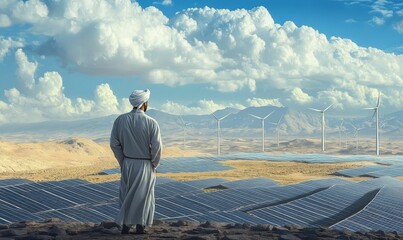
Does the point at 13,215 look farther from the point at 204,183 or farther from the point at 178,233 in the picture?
the point at 204,183

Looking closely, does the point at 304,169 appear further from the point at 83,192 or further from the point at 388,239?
the point at 388,239

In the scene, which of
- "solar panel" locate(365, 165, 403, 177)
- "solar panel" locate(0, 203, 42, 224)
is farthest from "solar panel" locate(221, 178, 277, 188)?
"solar panel" locate(365, 165, 403, 177)

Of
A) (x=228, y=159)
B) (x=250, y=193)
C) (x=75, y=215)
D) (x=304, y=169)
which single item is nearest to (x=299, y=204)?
(x=250, y=193)

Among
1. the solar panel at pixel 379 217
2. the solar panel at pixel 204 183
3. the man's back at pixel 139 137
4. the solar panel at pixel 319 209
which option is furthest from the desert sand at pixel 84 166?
the man's back at pixel 139 137

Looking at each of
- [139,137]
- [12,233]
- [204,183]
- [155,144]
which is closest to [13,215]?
[12,233]

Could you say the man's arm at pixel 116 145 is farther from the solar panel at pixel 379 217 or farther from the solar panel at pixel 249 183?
the solar panel at pixel 249 183

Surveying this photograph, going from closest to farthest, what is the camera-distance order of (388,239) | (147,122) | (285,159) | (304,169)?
(147,122)
(388,239)
(304,169)
(285,159)
